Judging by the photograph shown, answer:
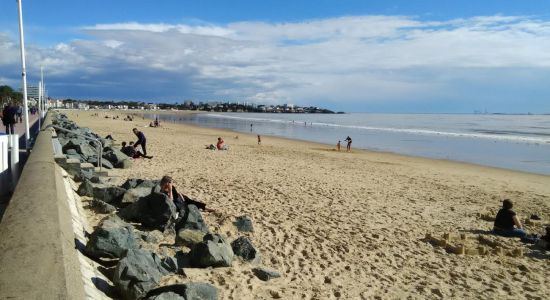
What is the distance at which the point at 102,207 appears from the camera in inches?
278

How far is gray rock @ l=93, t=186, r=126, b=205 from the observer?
299 inches

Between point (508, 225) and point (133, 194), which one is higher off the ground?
point (133, 194)

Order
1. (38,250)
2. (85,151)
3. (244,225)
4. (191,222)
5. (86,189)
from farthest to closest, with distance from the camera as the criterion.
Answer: (85,151), (86,189), (244,225), (191,222), (38,250)

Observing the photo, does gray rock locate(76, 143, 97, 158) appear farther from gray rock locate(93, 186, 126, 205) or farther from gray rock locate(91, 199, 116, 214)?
gray rock locate(91, 199, 116, 214)

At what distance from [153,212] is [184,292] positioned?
3041 mm

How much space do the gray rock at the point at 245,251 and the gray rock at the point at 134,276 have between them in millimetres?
1524

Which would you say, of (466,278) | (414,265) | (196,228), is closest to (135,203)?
(196,228)

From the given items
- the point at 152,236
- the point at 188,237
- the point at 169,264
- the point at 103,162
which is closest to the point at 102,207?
the point at 152,236

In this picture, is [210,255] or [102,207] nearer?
[210,255]

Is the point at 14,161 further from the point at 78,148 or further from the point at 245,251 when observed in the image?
the point at 245,251

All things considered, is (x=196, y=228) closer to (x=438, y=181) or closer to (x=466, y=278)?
(x=466, y=278)

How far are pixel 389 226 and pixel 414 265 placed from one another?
2100 mm

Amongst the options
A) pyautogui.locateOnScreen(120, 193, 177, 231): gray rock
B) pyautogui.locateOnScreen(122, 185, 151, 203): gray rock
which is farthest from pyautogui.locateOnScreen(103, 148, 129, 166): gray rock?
pyautogui.locateOnScreen(120, 193, 177, 231): gray rock

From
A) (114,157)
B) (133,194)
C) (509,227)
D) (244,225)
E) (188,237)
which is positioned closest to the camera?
(188,237)
